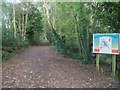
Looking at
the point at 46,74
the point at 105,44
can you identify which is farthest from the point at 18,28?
the point at 105,44

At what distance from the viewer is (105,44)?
2959 mm

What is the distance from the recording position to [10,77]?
2.62m

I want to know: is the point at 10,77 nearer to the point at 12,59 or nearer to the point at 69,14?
the point at 12,59

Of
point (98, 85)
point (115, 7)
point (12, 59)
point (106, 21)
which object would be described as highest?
point (115, 7)

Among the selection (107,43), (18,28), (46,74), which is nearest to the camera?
(46,74)

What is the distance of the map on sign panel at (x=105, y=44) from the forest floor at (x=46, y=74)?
1.18 feet

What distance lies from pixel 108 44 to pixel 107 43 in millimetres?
21

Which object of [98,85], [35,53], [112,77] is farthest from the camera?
[35,53]

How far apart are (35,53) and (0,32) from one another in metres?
0.77

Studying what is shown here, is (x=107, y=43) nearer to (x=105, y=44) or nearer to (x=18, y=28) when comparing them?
(x=105, y=44)

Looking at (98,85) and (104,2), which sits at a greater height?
(104,2)

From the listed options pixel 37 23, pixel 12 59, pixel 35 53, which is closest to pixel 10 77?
pixel 12 59

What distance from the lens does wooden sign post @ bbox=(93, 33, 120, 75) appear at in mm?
2838

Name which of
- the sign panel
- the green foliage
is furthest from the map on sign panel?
the green foliage
